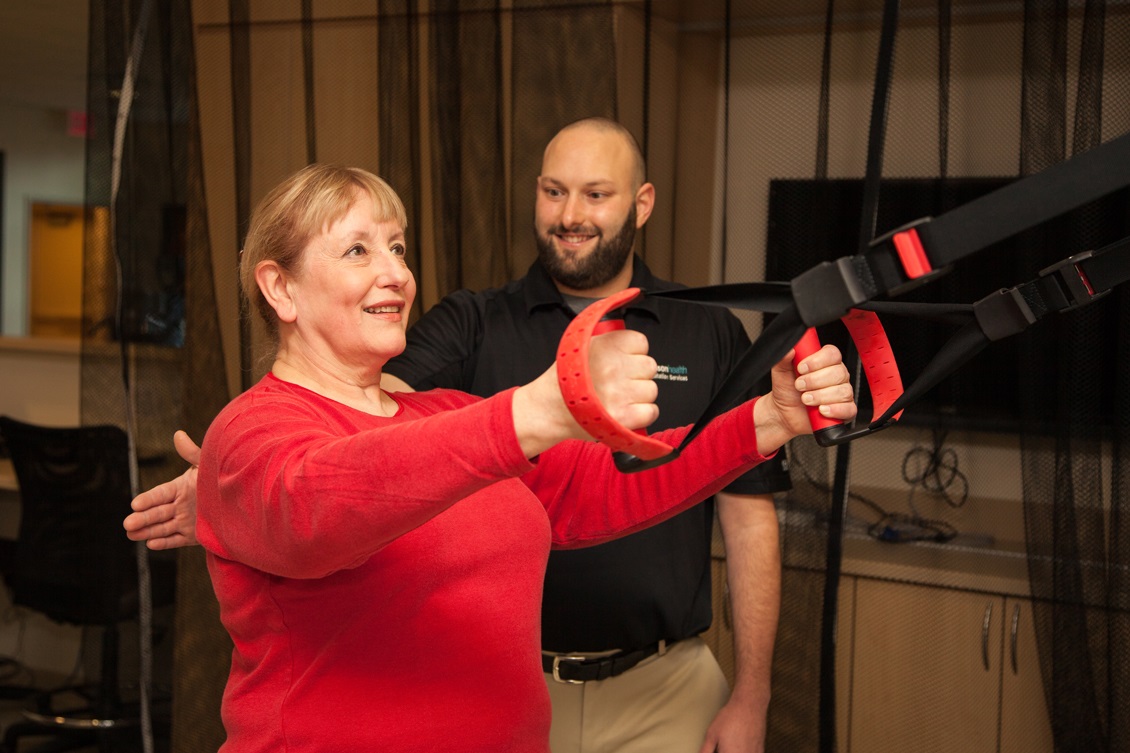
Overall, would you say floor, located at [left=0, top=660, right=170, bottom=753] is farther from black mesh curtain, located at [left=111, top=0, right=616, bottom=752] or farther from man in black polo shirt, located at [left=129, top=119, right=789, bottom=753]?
man in black polo shirt, located at [left=129, top=119, right=789, bottom=753]

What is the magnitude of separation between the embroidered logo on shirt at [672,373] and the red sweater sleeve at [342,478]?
0.96 m

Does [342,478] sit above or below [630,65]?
below

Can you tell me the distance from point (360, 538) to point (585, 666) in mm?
1064

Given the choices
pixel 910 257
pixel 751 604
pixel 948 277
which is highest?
pixel 948 277

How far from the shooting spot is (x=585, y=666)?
189 cm

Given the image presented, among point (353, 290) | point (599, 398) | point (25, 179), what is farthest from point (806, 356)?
point (25, 179)

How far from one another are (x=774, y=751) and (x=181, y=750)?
1328 millimetres

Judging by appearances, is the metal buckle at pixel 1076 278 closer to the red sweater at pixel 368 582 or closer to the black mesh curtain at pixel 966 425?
the red sweater at pixel 368 582

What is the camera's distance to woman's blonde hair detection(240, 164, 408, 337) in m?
1.23

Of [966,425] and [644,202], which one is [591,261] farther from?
[966,425]

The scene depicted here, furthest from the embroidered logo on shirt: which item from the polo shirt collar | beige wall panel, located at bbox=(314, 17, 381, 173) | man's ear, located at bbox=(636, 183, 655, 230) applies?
beige wall panel, located at bbox=(314, 17, 381, 173)

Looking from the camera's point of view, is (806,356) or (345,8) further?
(345,8)

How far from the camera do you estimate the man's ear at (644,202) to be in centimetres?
212

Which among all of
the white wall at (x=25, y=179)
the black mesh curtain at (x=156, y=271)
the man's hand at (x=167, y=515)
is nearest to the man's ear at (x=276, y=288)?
the man's hand at (x=167, y=515)
